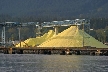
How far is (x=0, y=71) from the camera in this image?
112 m

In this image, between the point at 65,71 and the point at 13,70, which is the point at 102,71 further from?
the point at 13,70

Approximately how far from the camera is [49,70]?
114688 mm

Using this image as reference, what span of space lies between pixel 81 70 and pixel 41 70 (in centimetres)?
739

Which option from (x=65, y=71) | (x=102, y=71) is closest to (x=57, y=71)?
(x=65, y=71)

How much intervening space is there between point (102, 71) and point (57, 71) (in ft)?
27.7

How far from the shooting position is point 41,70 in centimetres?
11519

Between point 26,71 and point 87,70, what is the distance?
11745 mm

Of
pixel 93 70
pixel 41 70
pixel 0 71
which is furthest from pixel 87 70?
pixel 0 71

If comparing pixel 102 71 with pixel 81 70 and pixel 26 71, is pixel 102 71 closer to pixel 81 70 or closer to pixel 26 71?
pixel 81 70

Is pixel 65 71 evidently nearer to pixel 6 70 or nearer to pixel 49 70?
pixel 49 70

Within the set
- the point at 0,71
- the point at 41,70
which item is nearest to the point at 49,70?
the point at 41,70

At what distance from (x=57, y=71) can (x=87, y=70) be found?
7154mm

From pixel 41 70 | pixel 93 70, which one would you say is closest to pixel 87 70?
pixel 93 70

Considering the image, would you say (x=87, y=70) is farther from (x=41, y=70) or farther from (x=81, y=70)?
(x=41, y=70)
